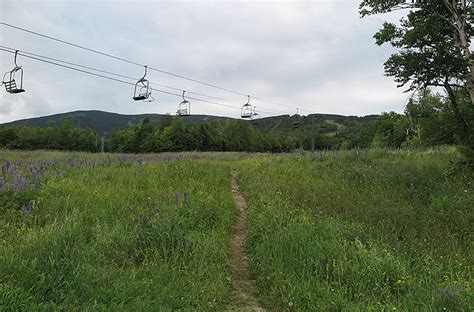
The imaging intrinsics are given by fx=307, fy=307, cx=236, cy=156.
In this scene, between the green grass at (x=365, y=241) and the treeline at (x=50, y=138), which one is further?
the treeline at (x=50, y=138)

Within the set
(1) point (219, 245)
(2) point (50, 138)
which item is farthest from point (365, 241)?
(2) point (50, 138)

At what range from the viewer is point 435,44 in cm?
982

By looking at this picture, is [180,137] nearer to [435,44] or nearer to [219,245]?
[435,44]

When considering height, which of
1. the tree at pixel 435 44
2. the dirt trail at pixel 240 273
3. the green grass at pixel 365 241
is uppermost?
the tree at pixel 435 44

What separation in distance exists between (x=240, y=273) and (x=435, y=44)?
9692 mm

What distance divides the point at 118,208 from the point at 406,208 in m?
6.70

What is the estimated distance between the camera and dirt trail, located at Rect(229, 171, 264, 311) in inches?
156

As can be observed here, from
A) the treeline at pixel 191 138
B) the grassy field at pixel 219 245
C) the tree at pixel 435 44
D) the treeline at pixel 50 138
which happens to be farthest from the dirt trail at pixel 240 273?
the treeline at pixel 50 138

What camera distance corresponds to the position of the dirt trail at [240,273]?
156 inches

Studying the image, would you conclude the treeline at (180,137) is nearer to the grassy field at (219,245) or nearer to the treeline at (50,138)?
the treeline at (50,138)

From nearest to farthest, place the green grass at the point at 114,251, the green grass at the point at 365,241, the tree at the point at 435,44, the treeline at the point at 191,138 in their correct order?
the green grass at the point at 114,251, the green grass at the point at 365,241, the tree at the point at 435,44, the treeline at the point at 191,138

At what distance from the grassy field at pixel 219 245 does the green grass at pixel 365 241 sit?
24 millimetres

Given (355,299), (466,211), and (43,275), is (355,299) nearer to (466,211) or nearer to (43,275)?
(43,275)

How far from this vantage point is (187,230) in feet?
18.7
